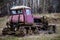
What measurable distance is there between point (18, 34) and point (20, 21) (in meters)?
1.02

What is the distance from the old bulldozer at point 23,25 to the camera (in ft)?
43.5

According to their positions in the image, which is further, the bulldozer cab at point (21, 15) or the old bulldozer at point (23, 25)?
the bulldozer cab at point (21, 15)

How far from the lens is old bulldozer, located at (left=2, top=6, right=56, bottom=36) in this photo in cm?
1327

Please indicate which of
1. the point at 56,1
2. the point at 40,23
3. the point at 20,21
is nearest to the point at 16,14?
the point at 20,21

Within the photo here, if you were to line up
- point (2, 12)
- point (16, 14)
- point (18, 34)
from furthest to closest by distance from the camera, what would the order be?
1. point (2, 12)
2. point (16, 14)
3. point (18, 34)

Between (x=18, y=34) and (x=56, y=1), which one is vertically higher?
(x=56, y=1)

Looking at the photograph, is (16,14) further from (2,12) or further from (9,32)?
(2,12)

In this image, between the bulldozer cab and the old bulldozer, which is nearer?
the old bulldozer

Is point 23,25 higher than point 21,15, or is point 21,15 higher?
point 21,15

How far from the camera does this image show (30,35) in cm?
1308

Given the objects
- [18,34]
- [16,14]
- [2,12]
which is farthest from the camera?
[2,12]

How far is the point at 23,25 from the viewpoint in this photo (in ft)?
44.7

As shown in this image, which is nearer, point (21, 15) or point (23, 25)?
point (23, 25)

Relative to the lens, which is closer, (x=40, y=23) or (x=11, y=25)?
(x=11, y=25)
